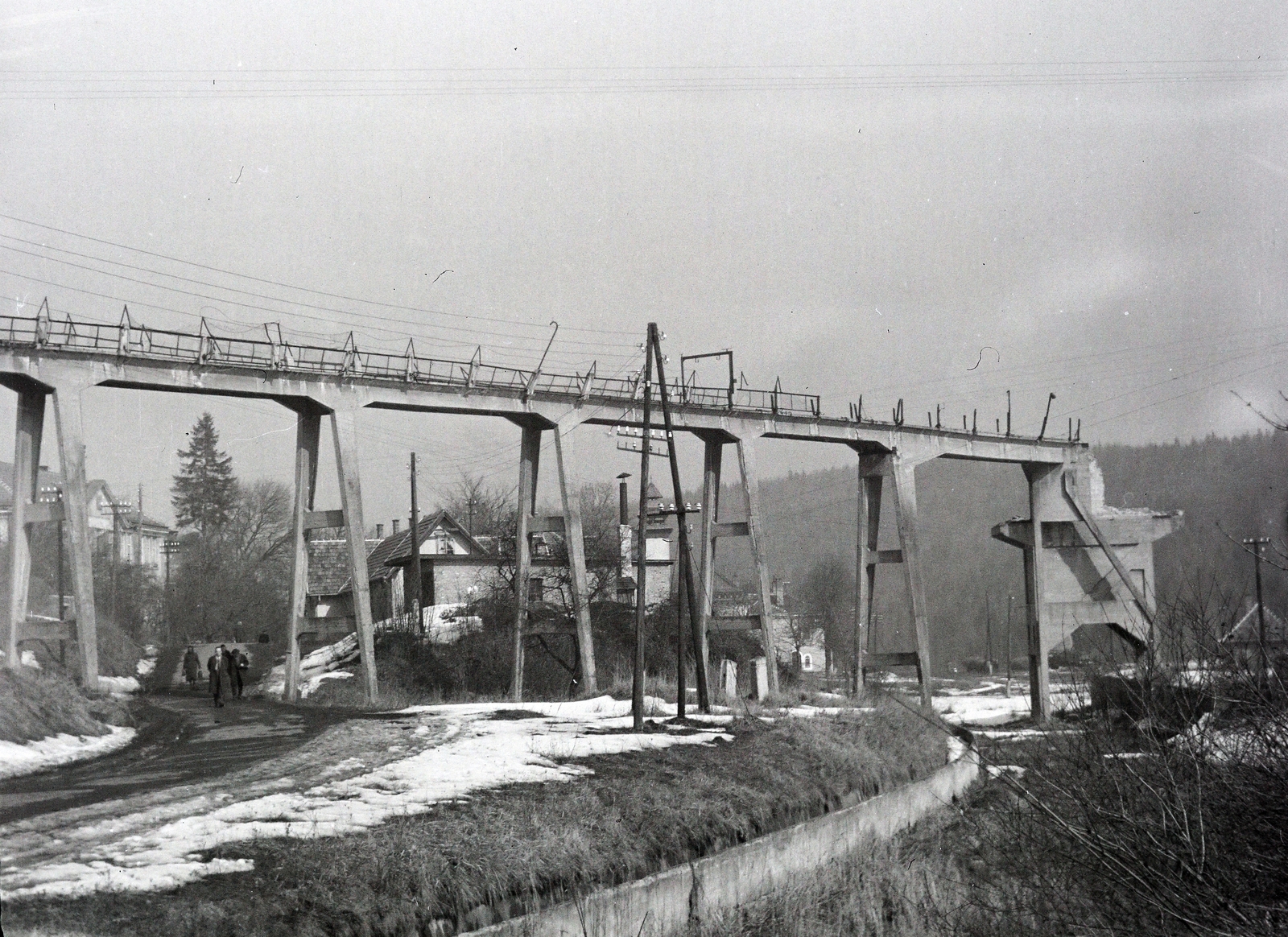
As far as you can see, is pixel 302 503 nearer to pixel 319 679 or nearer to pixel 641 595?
pixel 641 595

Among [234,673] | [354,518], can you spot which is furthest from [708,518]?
[234,673]

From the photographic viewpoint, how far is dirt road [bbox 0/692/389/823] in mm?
11484

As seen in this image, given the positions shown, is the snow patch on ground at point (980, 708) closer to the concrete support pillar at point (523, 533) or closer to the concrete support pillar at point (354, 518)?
the concrete support pillar at point (523, 533)

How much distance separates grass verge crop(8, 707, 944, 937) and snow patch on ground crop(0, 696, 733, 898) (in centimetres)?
26

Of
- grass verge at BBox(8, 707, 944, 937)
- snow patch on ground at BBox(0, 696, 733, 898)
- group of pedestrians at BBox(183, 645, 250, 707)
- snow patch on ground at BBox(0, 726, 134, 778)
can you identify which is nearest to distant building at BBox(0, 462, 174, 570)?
group of pedestrians at BBox(183, 645, 250, 707)

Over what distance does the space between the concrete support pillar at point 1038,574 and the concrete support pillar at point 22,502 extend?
27379 mm

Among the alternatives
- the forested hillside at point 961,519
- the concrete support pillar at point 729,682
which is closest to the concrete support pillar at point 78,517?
the concrete support pillar at point 729,682

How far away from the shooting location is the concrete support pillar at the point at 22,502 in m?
21.6

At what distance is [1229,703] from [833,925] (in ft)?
18.0

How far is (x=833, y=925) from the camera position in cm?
1240

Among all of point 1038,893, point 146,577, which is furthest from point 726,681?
point 146,577

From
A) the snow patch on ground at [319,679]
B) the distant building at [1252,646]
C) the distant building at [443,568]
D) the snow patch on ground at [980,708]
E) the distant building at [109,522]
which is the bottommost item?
the snow patch on ground at [980,708]

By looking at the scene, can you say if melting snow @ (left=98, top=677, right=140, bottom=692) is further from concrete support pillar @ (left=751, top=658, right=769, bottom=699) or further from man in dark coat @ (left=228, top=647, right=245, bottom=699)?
concrete support pillar @ (left=751, top=658, right=769, bottom=699)

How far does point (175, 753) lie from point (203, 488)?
211ft
